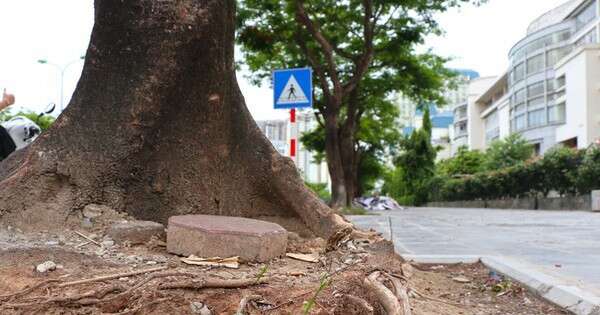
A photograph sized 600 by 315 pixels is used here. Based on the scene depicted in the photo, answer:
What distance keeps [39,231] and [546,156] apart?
21.7 meters

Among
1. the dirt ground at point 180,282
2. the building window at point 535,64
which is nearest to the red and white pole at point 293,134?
the dirt ground at point 180,282

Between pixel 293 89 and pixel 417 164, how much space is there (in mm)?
37509

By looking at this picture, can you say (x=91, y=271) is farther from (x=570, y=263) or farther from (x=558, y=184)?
(x=558, y=184)

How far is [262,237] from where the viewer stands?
304cm

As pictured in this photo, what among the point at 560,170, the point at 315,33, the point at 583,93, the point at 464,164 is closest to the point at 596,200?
the point at 560,170

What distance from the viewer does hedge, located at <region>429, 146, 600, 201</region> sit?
759 inches

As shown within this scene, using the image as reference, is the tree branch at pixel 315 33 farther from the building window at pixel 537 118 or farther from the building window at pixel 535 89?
the building window at pixel 535 89

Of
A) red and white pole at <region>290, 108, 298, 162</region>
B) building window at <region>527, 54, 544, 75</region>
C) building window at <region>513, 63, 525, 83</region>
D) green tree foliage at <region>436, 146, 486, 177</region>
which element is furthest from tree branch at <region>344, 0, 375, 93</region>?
building window at <region>513, 63, 525, 83</region>

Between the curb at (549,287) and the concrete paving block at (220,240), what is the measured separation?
60.2 inches

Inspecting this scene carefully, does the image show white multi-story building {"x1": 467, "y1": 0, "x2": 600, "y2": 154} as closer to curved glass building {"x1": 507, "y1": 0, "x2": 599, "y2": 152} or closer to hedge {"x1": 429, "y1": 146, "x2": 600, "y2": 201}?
curved glass building {"x1": 507, "y1": 0, "x2": 599, "y2": 152}

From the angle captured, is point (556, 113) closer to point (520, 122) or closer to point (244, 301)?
point (520, 122)

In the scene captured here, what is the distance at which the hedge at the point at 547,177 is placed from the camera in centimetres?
1928

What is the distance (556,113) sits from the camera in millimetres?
50875

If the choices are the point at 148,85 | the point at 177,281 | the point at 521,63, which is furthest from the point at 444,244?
the point at 521,63
